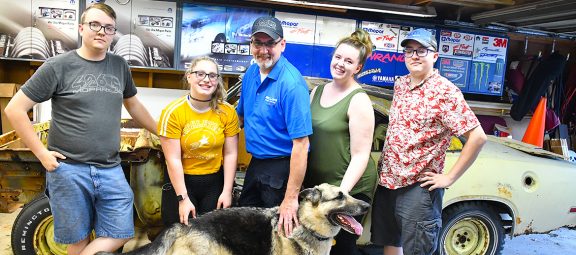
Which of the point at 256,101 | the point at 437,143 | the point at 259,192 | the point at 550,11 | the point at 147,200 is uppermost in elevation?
the point at 550,11

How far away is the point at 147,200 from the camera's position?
10.4 feet

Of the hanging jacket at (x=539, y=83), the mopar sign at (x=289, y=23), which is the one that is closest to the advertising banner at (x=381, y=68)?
the mopar sign at (x=289, y=23)

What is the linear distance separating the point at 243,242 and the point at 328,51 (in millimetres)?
4398

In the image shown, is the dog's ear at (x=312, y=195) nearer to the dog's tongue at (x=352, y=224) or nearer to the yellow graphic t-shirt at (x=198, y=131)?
the dog's tongue at (x=352, y=224)

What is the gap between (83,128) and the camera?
2178 millimetres

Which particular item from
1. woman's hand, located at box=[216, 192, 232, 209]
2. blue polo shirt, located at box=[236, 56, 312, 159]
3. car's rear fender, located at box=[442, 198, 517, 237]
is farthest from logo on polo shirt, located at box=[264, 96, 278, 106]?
car's rear fender, located at box=[442, 198, 517, 237]

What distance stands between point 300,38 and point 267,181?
4072 millimetres

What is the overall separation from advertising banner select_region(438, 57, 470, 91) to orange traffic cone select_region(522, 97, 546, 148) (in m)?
1.20

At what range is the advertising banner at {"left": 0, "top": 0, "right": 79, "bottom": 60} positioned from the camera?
530 centimetres

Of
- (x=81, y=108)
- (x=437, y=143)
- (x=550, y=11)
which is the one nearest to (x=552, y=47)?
(x=550, y=11)

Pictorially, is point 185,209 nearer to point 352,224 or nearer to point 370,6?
point 352,224

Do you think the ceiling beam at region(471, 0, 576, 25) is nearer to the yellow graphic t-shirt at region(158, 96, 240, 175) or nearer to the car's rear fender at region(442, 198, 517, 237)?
the car's rear fender at region(442, 198, 517, 237)

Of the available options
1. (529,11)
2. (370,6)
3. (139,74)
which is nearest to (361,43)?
(370,6)

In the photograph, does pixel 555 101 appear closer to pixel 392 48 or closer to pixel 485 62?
pixel 485 62
